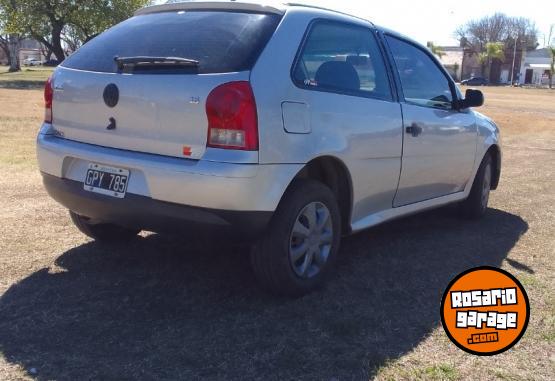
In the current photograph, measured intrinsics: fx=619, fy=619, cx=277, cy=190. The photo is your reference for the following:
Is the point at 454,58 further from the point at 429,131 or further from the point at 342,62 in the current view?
the point at 342,62

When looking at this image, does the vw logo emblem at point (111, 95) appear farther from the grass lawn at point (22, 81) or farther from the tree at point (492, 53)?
the tree at point (492, 53)

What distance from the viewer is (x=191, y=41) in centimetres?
359

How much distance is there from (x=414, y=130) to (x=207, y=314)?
2154mm

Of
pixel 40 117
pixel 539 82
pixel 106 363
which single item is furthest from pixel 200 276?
pixel 539 82

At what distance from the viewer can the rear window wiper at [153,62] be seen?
3414 millimetres

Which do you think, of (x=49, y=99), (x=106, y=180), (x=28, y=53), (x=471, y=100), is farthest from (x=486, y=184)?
(x=28, y=53)

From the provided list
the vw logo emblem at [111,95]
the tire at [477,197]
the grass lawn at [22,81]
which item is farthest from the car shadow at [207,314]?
the grass lawn at [22,81]

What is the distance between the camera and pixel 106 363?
9.62 feet

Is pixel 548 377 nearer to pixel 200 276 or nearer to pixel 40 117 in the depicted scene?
pixel 200 276

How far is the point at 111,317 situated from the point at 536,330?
94.7 inches

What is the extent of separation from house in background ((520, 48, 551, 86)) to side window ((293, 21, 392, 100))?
9769 centimetres

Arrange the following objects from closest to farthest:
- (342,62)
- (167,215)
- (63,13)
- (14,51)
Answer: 1. (167,215)
2. (342,62)
3. (63,13)
4. (14,51)

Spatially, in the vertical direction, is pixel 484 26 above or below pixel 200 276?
above

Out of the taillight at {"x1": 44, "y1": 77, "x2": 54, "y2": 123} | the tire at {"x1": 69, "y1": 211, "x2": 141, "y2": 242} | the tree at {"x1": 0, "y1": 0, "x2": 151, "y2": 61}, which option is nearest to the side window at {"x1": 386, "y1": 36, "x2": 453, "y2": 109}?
the tire at {"x1": 69, "y1": 211, "x2": 141, "y2": 242}
